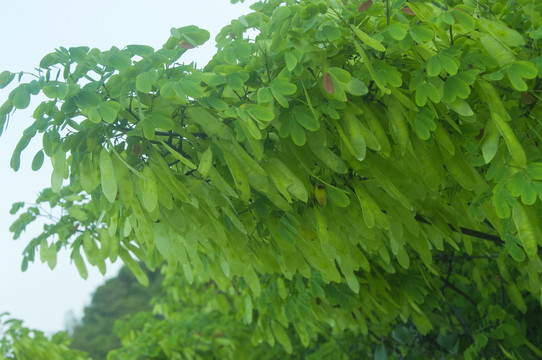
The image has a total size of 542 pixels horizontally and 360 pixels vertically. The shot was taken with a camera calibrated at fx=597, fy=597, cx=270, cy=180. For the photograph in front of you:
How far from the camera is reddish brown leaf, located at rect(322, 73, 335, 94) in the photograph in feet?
5.22

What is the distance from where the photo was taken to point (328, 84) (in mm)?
1600

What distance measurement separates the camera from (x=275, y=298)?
314 cm

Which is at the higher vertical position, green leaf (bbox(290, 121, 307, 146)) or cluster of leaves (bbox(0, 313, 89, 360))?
green leaf (bbox(290, 121, 307, 146))

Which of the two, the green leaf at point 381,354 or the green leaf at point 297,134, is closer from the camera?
the green leaf at point 297,134

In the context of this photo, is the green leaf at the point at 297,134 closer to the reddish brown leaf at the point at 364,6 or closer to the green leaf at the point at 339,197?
the green leaf at the point at 339,197

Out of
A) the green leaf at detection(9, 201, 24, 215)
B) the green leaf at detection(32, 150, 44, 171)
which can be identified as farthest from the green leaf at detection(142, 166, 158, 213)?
the green leaf at detection(9, 201, 24, 215)

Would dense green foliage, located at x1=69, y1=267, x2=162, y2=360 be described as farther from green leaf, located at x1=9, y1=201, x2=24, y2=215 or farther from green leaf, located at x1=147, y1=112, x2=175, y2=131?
green leaf, located at x1=147, y1=112, x2=175, y2=131

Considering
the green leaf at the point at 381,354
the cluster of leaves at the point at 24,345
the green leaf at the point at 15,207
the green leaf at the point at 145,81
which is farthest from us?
the cluster of leaves at the point at 24,345

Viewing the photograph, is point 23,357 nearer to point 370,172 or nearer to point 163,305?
point 163,305

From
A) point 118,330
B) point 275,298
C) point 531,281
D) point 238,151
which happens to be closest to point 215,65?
point 238,151

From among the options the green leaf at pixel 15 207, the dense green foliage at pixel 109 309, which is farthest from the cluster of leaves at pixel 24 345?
the dense green foliage at pixel 109 309

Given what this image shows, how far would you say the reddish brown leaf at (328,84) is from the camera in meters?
1.59

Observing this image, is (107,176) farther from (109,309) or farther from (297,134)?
(109,309)

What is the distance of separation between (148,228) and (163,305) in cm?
456
